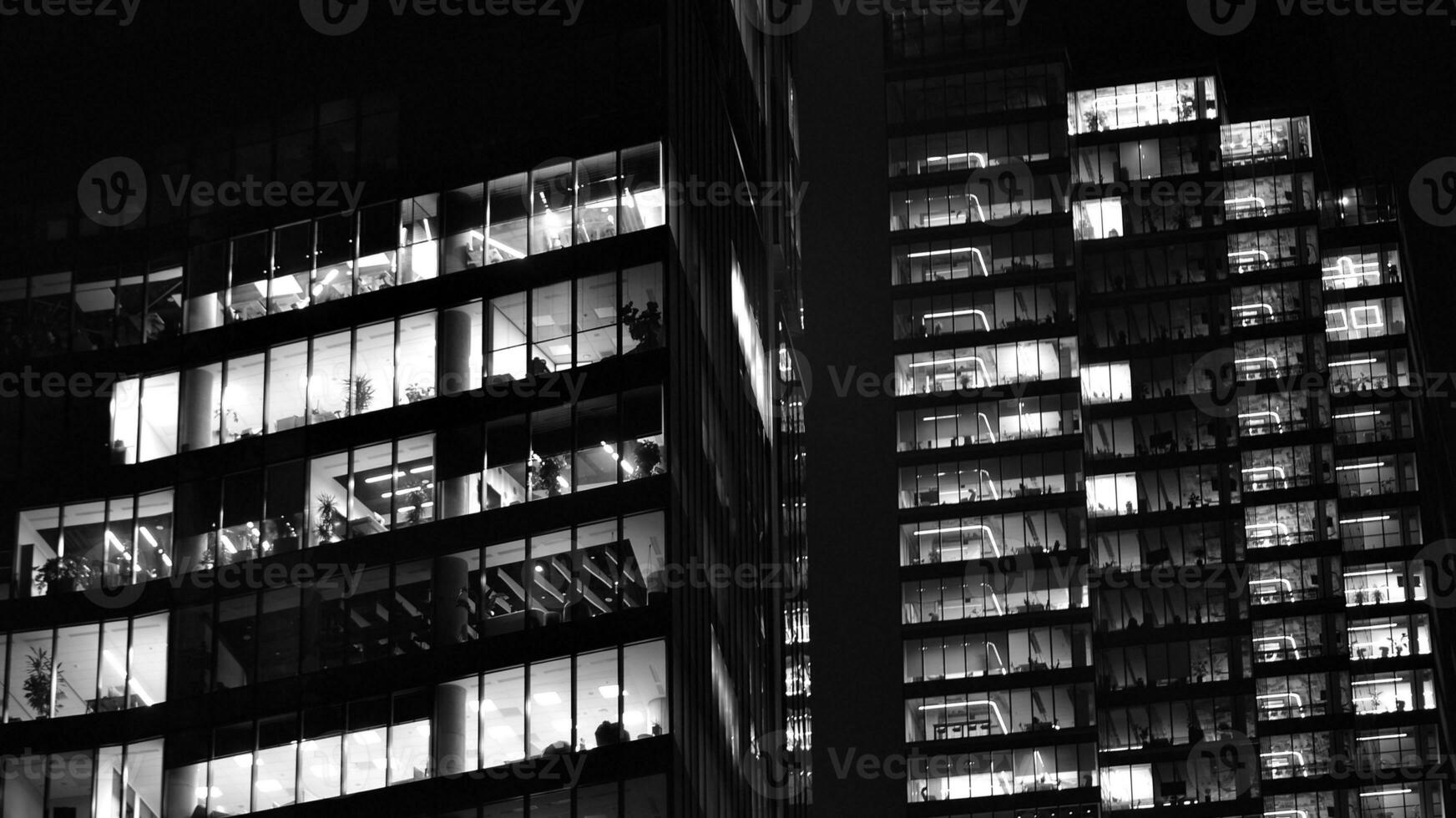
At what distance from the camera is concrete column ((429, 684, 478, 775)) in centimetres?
5103

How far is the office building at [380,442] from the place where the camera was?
171ft

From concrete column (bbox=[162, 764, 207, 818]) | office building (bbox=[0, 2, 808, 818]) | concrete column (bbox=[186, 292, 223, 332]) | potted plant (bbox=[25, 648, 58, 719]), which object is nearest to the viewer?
office building (bbox=[0, 2, 808, 818])

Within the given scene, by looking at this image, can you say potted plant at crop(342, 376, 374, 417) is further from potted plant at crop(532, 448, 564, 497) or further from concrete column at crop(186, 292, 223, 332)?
potted plant at crop(532, 448, 564, 497)

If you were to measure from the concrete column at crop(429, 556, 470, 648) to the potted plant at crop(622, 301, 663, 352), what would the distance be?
7.90 metres

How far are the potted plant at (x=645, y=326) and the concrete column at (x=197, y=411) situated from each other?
13.5 m

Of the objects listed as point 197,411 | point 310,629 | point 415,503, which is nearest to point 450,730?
point 310,629

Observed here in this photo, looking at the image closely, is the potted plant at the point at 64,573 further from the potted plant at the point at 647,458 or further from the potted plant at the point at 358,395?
the potted plant at the point at 647,458

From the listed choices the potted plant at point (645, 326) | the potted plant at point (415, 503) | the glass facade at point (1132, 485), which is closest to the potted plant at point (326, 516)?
the potted plant at point (415, 503)

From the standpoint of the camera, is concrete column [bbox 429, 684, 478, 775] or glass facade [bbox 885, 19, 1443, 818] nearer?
concrete column [bbox 429, 684, 478, 775]

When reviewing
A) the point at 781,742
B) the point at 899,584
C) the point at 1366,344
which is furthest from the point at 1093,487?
the point at 781,742

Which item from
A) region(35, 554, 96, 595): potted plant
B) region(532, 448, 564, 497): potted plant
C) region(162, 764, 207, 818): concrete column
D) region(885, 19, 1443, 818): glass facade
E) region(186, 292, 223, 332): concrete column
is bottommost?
region(162, 764, 207, 818): concrete column

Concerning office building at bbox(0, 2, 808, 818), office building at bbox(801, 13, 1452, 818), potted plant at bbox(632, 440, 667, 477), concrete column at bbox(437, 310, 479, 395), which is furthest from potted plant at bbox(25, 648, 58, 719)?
office building at bbox(801, 13, 1452, 818)

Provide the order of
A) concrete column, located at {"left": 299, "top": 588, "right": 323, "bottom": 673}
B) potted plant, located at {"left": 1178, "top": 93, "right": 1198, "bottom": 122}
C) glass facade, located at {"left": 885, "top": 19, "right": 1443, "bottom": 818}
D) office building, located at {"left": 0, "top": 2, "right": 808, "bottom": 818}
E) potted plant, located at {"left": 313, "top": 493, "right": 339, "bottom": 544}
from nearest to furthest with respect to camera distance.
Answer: office building, located at {"left": 0, "top": 2, "right": 808, "bottom": 818}, concrete column, located at {"left": 299, "top": 588, "right": 323, "bottom": 673}, potted plant, located at {"left": 313, "top": 493, "right": 339, "bottom": 544}, glass facade, located at {"left": 885, "top": 19, "right": 1443, "bottom": 818}, potted plant, located at {"left": 1178, "top": 93, "right": 1198, "bottom": 122}

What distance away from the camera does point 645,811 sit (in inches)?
1957
